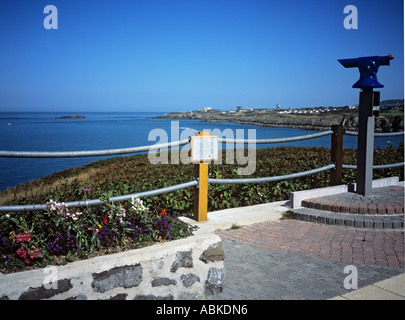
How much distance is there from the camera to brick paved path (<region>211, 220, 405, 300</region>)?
3098 millimetres

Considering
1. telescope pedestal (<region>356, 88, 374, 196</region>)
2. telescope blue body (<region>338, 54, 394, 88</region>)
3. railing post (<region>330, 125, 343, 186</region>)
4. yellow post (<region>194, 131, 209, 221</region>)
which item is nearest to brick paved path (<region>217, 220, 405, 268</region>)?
yellow post (<region>194, 131, 209, 221</region>)

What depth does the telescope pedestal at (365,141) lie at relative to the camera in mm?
5539

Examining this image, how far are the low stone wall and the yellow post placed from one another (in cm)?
142

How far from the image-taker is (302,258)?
3807 mm

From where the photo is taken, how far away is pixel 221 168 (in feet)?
24.1

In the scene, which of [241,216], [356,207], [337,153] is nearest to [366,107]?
[337,153]

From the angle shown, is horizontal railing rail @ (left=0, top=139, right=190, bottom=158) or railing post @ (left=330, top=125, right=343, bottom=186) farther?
railing post @ (left=330, top=125, right=343, bottom=186)

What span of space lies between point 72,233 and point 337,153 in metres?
4.75

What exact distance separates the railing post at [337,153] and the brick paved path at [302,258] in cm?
148

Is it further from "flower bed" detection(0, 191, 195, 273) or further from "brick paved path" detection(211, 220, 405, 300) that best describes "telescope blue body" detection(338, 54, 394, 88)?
"flower bed" detection(0, 191, 195, 273)

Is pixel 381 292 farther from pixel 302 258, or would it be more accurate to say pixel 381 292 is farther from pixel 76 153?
pixel 76 153

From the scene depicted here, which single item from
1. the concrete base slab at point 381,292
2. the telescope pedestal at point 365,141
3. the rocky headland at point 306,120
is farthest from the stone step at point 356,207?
the rocky headland at point 306,120
